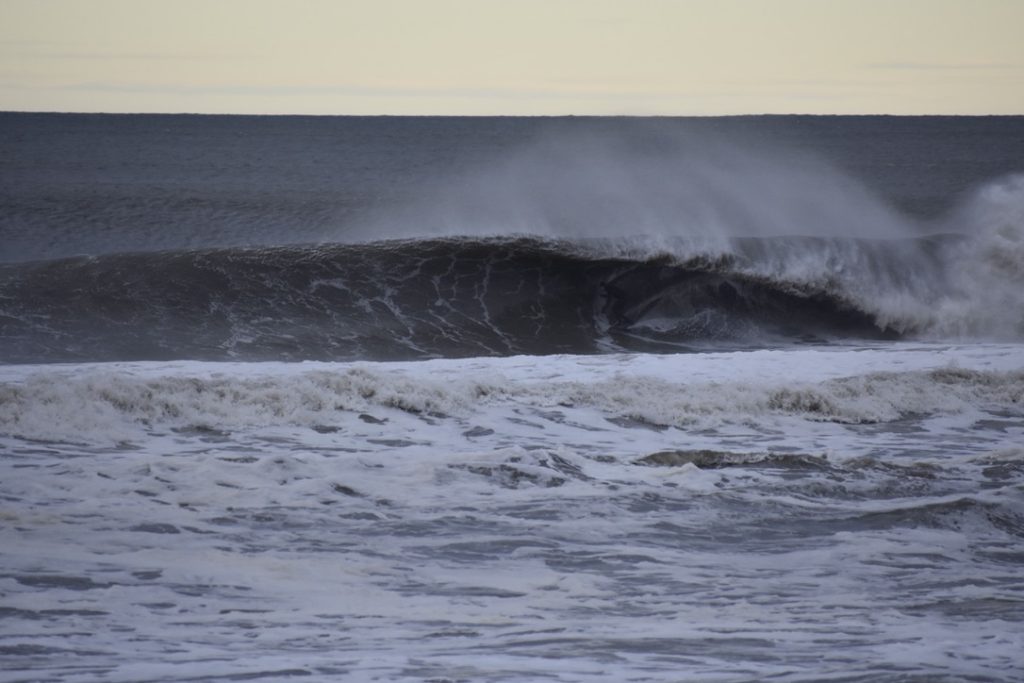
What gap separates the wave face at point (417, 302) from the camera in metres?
13.4

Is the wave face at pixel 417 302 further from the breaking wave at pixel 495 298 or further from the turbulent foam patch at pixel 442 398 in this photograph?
the turbulent foam patch at pixel 442 398

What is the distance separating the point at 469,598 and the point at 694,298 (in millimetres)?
11265

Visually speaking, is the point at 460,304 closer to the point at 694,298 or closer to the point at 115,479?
the point at 694,298

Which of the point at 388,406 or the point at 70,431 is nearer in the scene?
the point at 70,431

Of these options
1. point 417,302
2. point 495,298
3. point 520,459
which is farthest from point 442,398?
point 495,298

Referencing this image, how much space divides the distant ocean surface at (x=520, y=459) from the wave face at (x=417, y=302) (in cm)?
5

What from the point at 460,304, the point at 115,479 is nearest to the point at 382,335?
the point at 460,304

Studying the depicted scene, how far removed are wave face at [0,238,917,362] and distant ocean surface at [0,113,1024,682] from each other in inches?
2.1

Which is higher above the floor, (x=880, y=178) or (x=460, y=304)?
(x=880, y=178)

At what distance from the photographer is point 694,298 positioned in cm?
1595

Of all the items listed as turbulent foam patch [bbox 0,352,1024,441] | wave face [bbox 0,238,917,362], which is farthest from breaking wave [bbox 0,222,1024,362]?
turbulent foam patch [bbox 0,352,1024,441]

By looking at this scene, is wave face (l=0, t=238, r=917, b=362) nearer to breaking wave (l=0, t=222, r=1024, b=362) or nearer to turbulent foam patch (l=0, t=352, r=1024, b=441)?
breaking wave (l=0, t=222, r=1024, b=362)

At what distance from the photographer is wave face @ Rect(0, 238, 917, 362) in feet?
44.1

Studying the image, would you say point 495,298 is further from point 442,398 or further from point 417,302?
point 442,398
